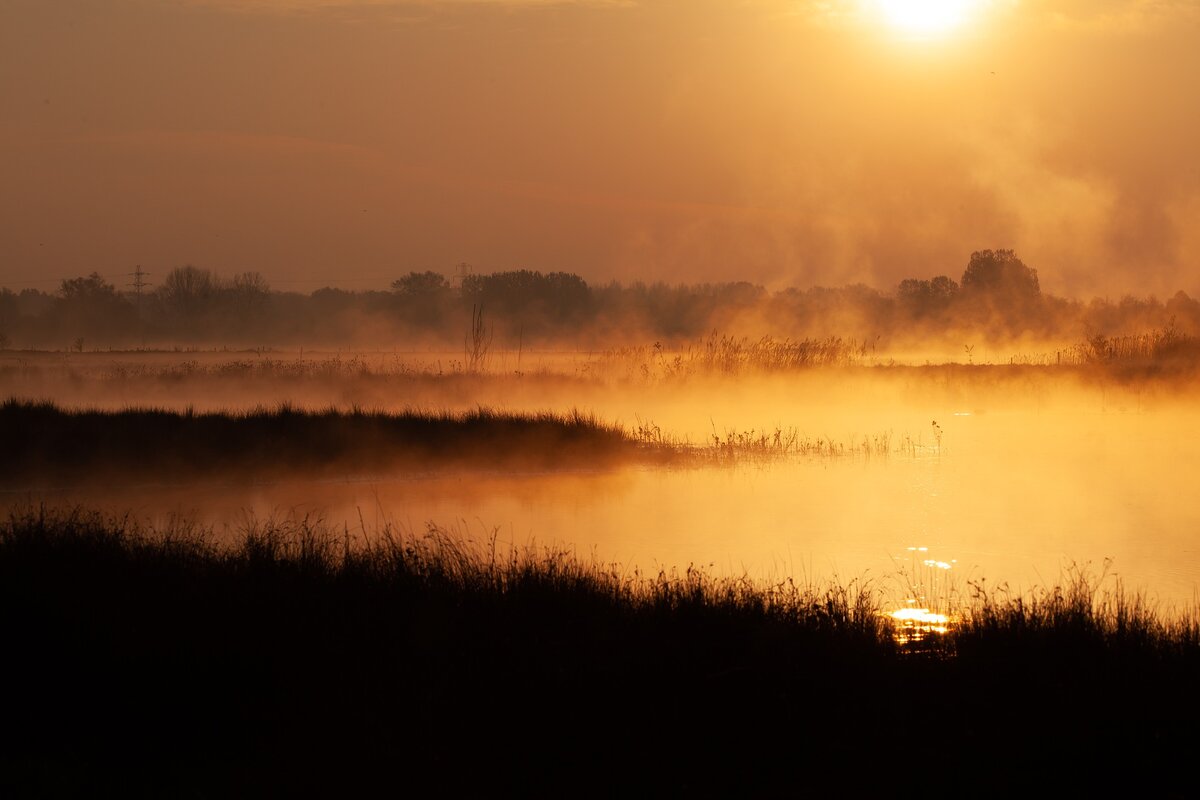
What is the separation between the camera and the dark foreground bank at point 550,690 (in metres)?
6.05

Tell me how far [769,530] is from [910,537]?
171cm

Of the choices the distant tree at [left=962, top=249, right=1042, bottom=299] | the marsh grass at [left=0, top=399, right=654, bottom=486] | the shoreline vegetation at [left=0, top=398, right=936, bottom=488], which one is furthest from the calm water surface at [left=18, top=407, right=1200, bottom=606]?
the distant tree at [left=962, top=249, right=1042, bottom=299]

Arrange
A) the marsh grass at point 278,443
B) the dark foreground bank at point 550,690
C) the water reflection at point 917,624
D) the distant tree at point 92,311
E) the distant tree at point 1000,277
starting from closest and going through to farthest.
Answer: the dark foreground bank at point 550,690 → the water reflection at point 917,624 → the marsh grass at point 278,443 → the distant tree at point 1000,277 → the distant tree at point 92,311

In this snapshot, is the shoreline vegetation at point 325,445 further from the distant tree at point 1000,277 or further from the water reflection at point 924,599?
the distant tree at point 1000,277

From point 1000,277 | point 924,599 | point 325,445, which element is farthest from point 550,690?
point 1000,277

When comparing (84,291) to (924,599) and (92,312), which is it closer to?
(92,312)

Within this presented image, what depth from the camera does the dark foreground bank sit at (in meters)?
6.05

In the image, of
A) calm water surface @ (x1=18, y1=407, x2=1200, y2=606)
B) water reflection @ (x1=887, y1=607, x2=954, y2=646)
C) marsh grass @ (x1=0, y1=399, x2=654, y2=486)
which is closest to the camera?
water reflection @ (x1=887, y1=607, x2=954, y2=646)

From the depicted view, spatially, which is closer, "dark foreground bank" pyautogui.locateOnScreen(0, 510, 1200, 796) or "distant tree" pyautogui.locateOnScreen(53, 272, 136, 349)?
"dark foreground bank" pyautogui.locateOnScreen(0, 510, 1200, 796)

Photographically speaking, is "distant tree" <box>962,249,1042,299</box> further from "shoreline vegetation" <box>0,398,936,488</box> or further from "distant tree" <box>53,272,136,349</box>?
"distant tree" <box>53,272,136,349</box>

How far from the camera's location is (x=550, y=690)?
6.93 metres

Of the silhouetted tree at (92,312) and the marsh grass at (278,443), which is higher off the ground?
Result: the silhouetted tree at (92,312)

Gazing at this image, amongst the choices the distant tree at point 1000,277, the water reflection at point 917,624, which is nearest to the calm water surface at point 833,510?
the water reflection at point 917,624

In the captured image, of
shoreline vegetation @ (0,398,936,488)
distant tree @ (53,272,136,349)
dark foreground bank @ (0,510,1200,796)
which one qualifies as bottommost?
dark foreground bank @ (0,510,1200,796)
